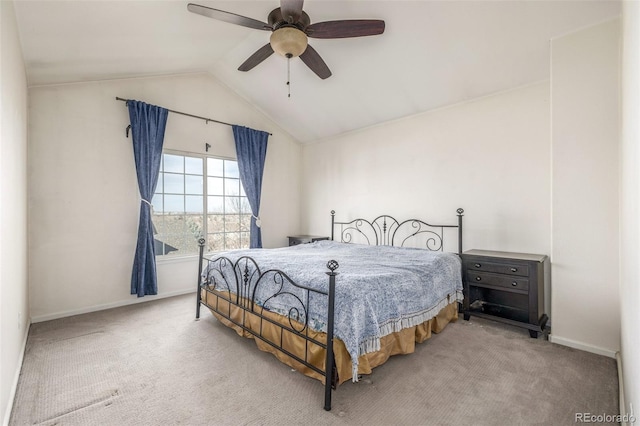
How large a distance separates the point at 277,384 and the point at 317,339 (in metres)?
0.44

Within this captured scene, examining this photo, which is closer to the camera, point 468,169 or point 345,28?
point 345,28

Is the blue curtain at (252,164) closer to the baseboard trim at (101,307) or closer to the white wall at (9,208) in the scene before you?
the baseboard trim at (101,307)

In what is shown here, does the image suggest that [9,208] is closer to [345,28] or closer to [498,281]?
[345,28]

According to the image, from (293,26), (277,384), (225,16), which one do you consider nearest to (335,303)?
(277,384)

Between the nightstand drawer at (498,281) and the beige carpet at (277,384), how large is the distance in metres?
0.46

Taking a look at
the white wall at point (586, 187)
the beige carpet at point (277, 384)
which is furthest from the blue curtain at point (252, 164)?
the white wall at point (586, 187)

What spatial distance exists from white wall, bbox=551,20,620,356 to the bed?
93 cm

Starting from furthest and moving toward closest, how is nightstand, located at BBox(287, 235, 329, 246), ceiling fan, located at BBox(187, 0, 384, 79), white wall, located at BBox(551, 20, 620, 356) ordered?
nightstand, located at BBox(287, 235, 329, 246) → white wall, located at BBox(551, 20, 620, 356) → ceiling fan, located at BBox(187, 0, 384, 79)

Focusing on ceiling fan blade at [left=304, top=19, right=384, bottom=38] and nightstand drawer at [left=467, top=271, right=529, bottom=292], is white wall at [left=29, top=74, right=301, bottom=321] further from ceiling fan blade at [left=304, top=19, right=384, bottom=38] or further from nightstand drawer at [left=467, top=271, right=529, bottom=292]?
nightstand drawer at [left=467, top=271, right=529, bottom=292]

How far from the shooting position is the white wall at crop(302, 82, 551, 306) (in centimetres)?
315

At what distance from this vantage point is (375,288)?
217cm

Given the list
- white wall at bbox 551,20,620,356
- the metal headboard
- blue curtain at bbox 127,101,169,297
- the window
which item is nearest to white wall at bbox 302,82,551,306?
the metal headboard

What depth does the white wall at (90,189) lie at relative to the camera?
10.7 ft

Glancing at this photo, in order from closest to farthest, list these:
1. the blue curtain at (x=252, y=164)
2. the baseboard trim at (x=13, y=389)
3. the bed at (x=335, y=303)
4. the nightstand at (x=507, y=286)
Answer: the baseboard trim at (x=13, y=389)
the bed at (x=335, y=303)
the nightstand at (x=507, y=286)
the blue curtain at (x=252, y=164)
